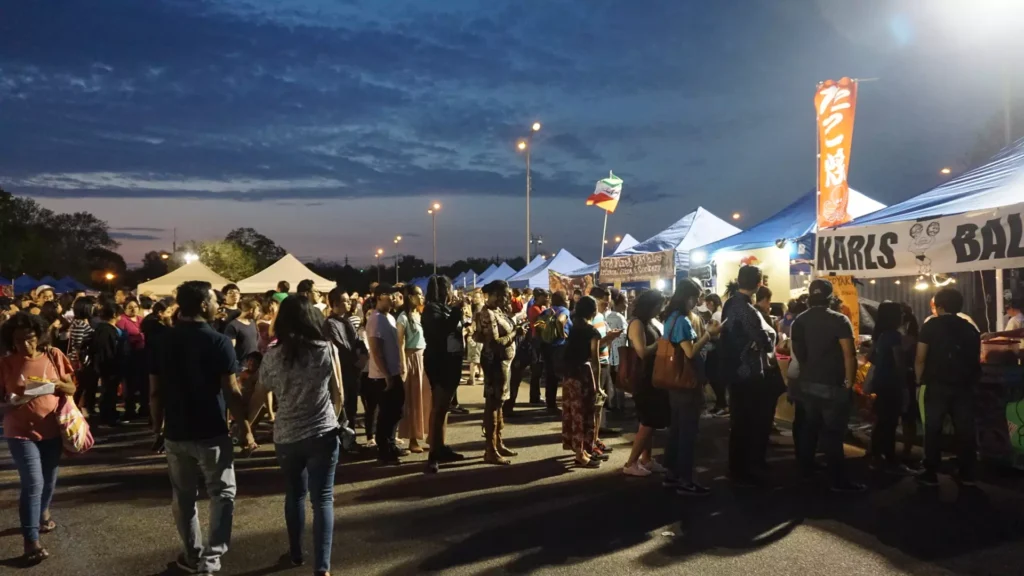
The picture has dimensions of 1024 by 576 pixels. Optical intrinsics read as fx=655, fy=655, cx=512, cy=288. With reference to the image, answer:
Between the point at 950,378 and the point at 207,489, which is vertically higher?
the point at 950,378

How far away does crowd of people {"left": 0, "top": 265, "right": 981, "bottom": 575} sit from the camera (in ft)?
12.5

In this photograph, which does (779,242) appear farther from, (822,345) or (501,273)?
→ (501,273)

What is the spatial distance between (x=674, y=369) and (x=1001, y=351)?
342 centimetres

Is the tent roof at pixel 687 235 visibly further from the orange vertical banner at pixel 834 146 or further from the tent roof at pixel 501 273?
the tent roof at pixel 501 273

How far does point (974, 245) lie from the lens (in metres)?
6.37

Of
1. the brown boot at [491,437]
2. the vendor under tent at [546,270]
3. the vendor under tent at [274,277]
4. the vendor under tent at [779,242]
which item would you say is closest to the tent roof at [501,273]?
the vendor under tent at [546,270]

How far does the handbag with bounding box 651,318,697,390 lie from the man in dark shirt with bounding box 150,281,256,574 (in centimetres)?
342

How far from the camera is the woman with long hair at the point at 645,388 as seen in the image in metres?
5.91

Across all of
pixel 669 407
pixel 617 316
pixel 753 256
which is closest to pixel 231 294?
pixel 617 316

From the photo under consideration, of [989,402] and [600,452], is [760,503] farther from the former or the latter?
[989,402]

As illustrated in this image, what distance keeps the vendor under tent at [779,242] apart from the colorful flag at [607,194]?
5441mm

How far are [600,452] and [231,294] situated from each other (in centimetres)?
544

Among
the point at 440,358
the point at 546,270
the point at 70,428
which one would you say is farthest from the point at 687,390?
the point at 546,270

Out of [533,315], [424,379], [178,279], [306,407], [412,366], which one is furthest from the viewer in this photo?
[178,279]
